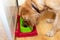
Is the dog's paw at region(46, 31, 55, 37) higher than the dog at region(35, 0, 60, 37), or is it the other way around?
the dog at region(35, 0, 60, 37)

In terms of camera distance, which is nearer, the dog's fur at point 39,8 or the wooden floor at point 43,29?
the dog's fur at point 39,8

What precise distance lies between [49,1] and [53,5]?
0.07 metres

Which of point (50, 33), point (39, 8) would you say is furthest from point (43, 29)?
point (39, 8)

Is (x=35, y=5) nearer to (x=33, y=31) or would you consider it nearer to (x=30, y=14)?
(x=30, y=14)

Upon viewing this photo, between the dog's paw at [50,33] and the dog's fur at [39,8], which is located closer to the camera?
the dog's fur at [39,8]

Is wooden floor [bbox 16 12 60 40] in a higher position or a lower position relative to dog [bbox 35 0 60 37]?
lower

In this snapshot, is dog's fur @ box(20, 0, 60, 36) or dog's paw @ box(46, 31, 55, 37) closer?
dog's fur @ box(20, 0, 60, 36)

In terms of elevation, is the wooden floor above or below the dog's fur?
below

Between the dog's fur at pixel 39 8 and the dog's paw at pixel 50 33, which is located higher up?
the dog's fur at pixel 39 8

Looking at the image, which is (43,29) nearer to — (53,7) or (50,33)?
(50,33)

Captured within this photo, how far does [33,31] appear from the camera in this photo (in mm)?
1649

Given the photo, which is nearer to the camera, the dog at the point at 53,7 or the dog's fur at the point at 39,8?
the dog's fur at the point at 39,8

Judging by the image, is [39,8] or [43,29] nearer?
[39,8]

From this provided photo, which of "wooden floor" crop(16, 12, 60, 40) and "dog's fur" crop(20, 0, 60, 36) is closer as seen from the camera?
"dog's fur" crop(20, 0, 60, 36)
